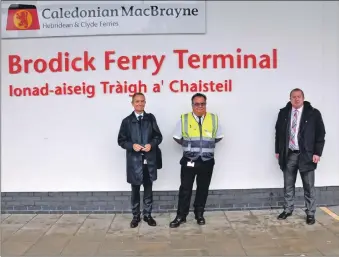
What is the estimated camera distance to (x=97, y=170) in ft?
22.7

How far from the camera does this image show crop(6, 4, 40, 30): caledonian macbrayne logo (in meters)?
6.80

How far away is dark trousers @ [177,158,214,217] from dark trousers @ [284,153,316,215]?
1.13m

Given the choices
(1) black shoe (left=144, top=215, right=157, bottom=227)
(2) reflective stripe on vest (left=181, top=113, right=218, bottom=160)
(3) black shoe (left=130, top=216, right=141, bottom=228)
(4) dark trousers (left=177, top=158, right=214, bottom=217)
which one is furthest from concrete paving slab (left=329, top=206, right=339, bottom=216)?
(3) black shoe (left=130, top=216, right=141, bottom=228)

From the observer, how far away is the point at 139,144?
6148 mm

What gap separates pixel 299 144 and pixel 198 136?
1.41 metres

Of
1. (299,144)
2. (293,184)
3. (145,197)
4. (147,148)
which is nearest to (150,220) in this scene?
(145,197)

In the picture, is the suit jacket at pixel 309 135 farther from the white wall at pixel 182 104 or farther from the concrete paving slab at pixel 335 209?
the concrete paving slab at pixel 335 209

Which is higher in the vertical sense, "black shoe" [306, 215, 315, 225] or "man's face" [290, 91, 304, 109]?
"man's face" [290, 91, 304, 109]

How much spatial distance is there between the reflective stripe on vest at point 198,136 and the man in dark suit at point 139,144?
1.36 feet

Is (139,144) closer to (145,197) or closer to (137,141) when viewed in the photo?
(137,141)

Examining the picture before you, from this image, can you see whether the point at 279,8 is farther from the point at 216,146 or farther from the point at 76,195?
the point at 76,195

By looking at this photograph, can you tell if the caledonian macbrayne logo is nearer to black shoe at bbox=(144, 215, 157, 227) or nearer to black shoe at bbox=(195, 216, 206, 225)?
black shoe at bbox=(144, 215, 157, 227)

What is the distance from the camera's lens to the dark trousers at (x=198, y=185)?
6.22 meters

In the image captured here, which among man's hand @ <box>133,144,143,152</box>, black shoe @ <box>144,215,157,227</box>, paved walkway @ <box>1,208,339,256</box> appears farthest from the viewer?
black shoe @ <box>144,215,157,227</box>
